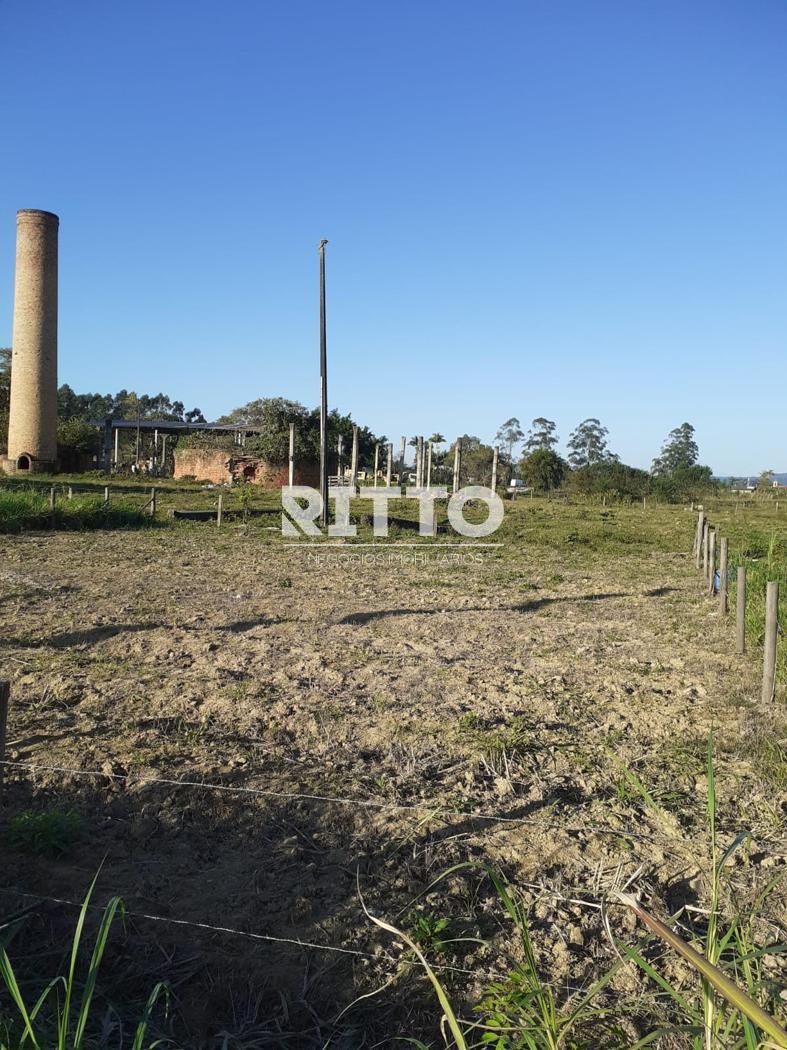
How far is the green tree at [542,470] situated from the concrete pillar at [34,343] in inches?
1147

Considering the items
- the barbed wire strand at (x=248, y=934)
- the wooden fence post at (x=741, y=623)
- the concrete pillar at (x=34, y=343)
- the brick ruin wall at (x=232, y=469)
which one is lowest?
the barbed wire strand at (x=248, y=934)

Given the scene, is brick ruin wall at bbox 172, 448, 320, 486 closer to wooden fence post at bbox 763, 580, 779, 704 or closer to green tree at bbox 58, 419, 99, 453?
green tree at bbox 58, 419, 99, 453

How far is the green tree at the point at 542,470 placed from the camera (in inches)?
2061

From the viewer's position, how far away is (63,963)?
272cm

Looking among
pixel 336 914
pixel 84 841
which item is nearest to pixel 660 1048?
pixel 336 914

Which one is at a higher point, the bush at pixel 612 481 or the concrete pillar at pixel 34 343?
the concrete pillar at pixel 34 343

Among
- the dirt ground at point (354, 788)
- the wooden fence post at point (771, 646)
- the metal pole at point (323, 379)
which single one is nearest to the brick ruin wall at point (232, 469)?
the metal pole at point (323, 379)

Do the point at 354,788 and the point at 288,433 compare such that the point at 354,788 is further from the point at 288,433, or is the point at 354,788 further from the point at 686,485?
the point at 686,485

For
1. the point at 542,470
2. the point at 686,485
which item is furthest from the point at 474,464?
the point at 686,485

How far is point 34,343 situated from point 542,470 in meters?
30.8

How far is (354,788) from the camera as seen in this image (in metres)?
4.10

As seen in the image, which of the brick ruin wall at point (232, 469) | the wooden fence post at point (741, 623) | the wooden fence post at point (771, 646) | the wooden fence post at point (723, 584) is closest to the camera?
the wooden fence post at point (771, 646)

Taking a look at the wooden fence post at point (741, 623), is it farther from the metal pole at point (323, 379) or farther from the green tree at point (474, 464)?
the green tree at point (474, 464)

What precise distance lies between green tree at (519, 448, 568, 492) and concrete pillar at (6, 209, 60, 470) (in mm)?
29140
